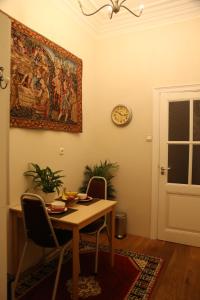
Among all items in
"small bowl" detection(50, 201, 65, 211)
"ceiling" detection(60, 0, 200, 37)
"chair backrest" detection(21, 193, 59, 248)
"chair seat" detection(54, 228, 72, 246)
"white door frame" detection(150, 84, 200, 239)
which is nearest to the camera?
"chair backrest" detection(21, 193, 59, 248)

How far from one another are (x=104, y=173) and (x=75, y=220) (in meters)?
1.64

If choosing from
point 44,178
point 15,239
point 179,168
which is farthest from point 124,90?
point 15,239

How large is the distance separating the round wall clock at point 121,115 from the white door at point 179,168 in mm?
493

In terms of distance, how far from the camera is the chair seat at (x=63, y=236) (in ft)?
7.27

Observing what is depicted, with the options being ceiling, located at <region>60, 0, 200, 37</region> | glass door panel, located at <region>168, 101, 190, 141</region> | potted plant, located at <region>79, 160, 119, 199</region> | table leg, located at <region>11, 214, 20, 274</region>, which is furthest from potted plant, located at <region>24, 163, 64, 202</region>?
ceiling, located at <region>60, 0, 200, 37</region>

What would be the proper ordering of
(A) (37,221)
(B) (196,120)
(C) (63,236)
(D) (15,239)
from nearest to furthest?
1. (A) (37,221)
2. (C) (63,236)
3. (D) (15,239)
4. (B) (196,120)

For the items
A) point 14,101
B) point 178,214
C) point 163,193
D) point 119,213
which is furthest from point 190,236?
point 14,101

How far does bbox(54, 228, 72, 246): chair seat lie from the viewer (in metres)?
2.21

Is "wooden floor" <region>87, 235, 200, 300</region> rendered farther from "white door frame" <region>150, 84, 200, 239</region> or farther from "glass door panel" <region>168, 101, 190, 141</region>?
"glass door panel" <region>168, 101, 190, 141</region>

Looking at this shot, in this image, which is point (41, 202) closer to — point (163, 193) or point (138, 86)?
point (163, 193)

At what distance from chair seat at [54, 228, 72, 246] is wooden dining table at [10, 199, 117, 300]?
5.4 inches

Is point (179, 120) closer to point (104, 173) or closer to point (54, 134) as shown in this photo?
point (104, 173)

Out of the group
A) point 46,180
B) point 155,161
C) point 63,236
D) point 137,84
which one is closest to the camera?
point 63,236

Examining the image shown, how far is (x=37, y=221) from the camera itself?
2117mm
